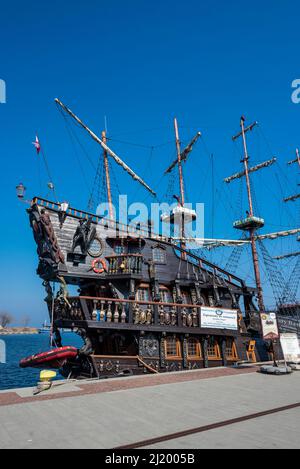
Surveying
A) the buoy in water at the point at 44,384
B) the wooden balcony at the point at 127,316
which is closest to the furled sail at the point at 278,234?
the wooden balcony at the point at 127,316

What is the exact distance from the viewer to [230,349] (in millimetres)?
17375

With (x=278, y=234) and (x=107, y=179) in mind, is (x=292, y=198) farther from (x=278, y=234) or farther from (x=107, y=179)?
(x=107, y=179)

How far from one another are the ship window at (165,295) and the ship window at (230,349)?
148 inches

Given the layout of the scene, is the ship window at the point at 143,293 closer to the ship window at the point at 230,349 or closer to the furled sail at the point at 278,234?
the ship window at the point at 230,349

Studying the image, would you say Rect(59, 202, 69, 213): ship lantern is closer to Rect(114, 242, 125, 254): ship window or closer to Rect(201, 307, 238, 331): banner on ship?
Rect(114, 242, 125, 254): ship window

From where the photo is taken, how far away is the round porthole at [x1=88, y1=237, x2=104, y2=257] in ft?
52.9

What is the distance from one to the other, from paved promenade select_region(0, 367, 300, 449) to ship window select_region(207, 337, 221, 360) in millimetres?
5185

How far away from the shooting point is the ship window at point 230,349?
56.2 ft

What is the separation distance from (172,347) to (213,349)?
2733 millimetres

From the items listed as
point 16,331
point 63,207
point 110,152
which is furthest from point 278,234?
point 16,331
